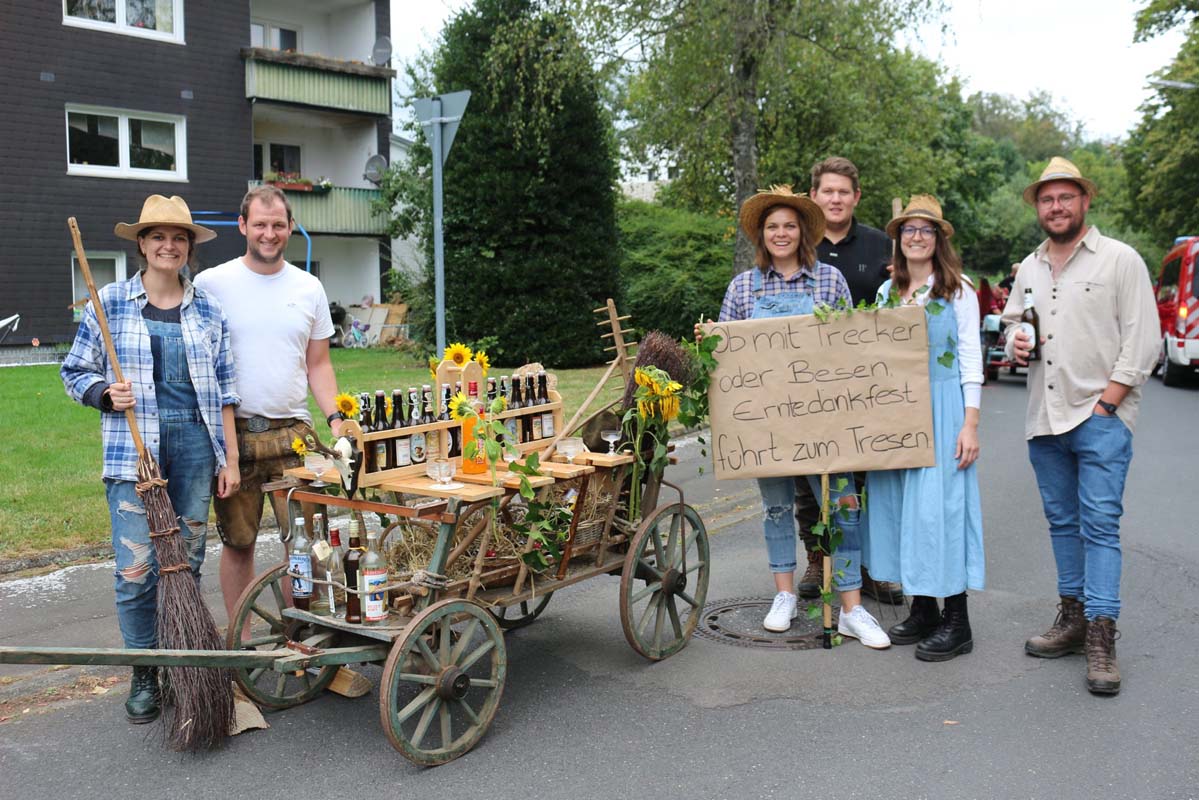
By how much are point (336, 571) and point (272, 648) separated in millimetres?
502

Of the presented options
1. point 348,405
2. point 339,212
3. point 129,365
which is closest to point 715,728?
point 348,405

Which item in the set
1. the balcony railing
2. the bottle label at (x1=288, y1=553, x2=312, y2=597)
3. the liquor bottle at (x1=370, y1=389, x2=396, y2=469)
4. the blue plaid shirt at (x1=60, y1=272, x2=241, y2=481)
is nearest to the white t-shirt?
the blue plaid shirt at (x1=60, y1=272, x2=241, y2=481)

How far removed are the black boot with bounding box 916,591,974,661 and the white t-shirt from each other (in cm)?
311

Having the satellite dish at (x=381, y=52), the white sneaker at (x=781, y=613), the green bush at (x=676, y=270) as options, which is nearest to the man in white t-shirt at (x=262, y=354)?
the white sneaker at (x=781, y=613)

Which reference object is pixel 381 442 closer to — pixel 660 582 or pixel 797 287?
pixel 660 582

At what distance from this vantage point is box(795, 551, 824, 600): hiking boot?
575 centimetres

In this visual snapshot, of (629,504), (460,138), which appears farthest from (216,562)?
(460,138)

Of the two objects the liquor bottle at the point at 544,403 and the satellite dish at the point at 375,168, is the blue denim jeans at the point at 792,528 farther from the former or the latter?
the satellite dish at the point at 375,168

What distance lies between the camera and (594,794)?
358cm

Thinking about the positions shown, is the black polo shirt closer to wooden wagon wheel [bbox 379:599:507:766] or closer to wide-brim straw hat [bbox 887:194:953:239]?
wide-brim straw hat [bbox 887:194:953:239]

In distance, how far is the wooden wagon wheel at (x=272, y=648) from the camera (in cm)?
416

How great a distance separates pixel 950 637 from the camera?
489 cm

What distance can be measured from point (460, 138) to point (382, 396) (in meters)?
13.3

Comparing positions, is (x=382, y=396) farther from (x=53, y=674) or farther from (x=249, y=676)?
(x=53, y=674)
